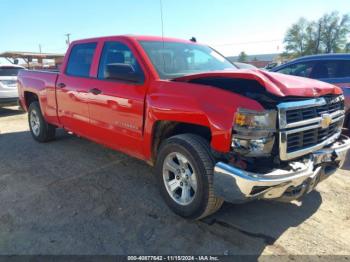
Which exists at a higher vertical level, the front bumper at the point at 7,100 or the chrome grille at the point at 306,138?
the chrome grille at the point at 306,138

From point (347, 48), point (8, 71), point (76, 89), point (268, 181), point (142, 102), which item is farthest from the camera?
point (347, 48)

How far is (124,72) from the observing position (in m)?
3.48

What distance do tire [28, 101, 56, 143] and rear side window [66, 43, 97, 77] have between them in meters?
1.55

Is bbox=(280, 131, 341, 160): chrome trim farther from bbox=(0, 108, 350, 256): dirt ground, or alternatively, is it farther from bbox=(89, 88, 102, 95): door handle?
bbox=(89, 88, 102, 95): door handle

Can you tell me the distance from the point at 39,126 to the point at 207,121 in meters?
4.52

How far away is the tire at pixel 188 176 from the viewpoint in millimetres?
2852

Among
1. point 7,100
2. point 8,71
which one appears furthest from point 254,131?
point 8,71

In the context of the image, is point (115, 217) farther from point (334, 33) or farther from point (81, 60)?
point (334, 33)

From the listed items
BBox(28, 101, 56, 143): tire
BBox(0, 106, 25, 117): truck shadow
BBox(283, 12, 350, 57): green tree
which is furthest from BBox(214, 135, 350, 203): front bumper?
BBox(283, 12, 350, 57): green tree

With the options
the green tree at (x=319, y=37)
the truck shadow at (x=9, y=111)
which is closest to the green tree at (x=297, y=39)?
the green tree at (x=319, y=37)

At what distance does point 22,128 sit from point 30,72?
7.54 feet

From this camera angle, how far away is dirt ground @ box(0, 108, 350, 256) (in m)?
2.77

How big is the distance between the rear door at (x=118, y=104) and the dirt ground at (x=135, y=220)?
600 millimetres

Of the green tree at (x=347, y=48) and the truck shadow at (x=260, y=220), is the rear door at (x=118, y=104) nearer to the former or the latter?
the truck shadow at (x=260, y=220)
